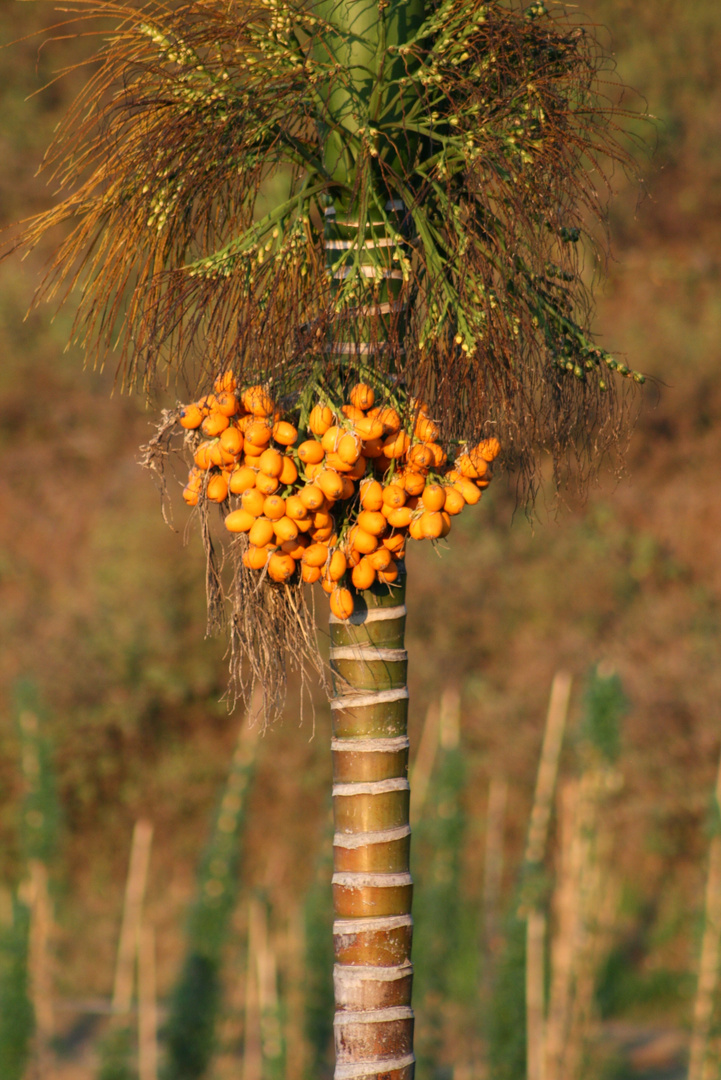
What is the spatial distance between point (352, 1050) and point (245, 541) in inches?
44.5

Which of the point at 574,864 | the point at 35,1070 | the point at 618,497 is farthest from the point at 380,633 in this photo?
the point at 618,497

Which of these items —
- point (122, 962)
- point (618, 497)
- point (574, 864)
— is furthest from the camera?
point (618, 497)

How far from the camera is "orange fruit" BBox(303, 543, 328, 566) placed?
2.33 m

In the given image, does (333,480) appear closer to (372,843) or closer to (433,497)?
(433,497)

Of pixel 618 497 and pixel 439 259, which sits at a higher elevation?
pixel 618 497

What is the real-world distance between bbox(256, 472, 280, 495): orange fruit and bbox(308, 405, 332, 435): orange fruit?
0.14 metres

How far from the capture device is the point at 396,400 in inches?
92.4

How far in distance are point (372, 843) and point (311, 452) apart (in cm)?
87

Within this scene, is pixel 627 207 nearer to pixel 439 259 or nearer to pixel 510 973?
pixel 510 973

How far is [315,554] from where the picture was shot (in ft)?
7.64

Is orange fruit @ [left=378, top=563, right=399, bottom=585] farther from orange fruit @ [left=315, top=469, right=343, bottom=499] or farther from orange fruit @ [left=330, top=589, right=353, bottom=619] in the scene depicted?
orange fruit @ [left=315, top=469, right=343, bottom=499]

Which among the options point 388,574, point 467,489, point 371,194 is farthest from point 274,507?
point 371,194

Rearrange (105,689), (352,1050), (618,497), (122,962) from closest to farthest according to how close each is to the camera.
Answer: (352,1050) → (122,962) → (105,689) → (618,497)

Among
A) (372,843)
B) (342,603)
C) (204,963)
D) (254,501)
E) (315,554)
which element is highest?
(254,501)
